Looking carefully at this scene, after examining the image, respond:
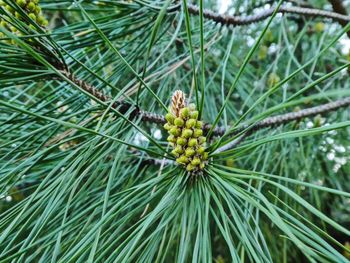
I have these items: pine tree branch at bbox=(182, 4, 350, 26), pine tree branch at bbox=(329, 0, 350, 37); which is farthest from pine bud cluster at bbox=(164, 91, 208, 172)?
pine tree branch at bbox=(329, 0, 350, 37)

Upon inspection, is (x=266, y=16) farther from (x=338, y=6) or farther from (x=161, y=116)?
(x=161, y=116)

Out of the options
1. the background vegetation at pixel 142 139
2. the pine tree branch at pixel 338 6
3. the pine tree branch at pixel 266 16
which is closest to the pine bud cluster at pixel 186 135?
the background vegetation at pixel 142 139

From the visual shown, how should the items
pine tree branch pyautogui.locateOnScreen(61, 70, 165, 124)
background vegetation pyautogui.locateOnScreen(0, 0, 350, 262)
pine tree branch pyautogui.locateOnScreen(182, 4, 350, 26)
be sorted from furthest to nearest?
pine tree branch pyautogui.locateOnScreen(182, 4, 350, 26) → pine tree branch pyautogui.locateOnScreen(61, 70, 165, 124) → background vegetation pyautogui.locateOnScreen(0, 0, 350, 262)

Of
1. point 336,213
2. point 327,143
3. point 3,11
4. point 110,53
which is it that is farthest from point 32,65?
point 336,213

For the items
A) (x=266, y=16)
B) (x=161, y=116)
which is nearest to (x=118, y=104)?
(x=161, y=116)

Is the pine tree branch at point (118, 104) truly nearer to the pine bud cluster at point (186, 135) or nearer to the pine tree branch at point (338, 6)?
the pine bud cluster at point (186, 135)

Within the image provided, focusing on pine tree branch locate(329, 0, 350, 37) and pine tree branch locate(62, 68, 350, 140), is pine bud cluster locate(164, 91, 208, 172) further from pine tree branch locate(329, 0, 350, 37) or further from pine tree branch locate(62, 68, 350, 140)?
pine tree branch locate(329, 0, 350, 37)
